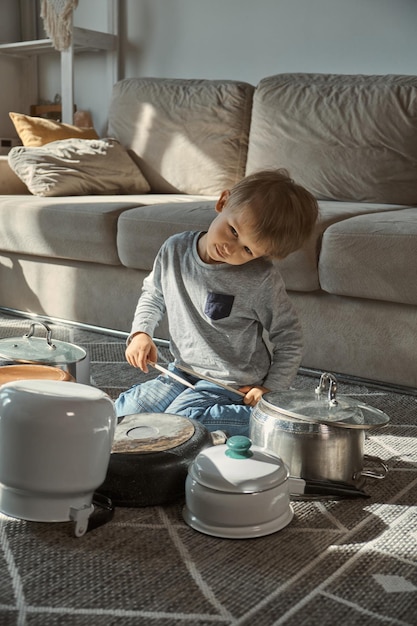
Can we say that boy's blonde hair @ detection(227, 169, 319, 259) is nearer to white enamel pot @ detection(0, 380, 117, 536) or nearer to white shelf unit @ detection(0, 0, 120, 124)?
white enamel pot @ detection(0, 380, 117, 536)

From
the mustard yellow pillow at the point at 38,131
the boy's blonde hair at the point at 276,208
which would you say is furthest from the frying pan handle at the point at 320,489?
the mustard yellow pillow at the point at 38,131

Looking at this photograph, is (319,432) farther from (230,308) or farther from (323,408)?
(230,308)

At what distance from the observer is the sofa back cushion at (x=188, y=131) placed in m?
3.03

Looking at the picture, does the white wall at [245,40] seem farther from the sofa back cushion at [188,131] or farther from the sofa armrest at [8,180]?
the sofa armrest at [8,180]

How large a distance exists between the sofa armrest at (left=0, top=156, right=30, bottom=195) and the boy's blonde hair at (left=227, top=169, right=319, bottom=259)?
1696 mm

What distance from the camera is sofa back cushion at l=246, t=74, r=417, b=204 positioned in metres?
2.62

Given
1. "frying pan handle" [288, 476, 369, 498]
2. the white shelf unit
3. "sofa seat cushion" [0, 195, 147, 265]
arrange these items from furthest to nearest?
the white shelf unit → "sofa seat cushion" [0, 195, 147, 265] → "frying pan handle" [288, 476, 369, 498]

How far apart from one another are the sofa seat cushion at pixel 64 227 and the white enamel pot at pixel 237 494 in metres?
1.36

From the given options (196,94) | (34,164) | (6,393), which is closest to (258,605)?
(6,393)

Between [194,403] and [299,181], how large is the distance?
1319 mm

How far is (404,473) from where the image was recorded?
1546mm

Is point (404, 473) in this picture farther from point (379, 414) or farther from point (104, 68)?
point (104, 68)

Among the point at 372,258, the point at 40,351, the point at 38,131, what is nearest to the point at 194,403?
the point at 40,351

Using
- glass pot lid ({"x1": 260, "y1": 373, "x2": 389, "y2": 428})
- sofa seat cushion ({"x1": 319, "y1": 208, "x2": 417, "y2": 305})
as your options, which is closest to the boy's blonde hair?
glass pot lid ({"x1": 260, "y1": 373, "x2": 389, "y2": 428})
